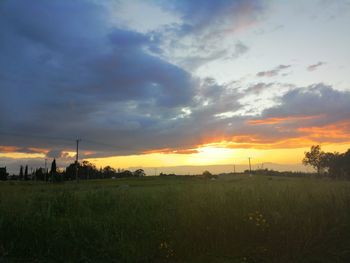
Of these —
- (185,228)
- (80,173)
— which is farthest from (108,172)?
(185,228)

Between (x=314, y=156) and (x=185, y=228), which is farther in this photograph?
(x=314, y=156)

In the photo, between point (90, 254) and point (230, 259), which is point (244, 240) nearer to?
point (230, 259)

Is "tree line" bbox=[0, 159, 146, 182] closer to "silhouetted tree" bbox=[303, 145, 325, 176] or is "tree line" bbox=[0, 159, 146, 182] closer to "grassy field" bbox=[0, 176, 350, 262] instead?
"silhouetted tree" bbox=[303, 145, 325, 176]

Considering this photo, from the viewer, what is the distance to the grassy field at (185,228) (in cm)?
744

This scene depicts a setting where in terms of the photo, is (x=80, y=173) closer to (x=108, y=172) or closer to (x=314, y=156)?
(x=108, y=172)

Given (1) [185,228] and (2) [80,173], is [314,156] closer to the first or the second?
(2) [80,173]

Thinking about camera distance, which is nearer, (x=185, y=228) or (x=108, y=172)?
(x=185, y=228)

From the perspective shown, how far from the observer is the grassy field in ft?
24.4

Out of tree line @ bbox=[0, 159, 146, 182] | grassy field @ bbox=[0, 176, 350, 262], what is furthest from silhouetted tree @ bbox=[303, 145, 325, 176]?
grassy field @ bbox=[0, 176, 350, 262]

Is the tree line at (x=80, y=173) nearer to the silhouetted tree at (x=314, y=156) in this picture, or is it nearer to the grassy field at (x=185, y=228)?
the silhouetted tree at (x=314, y=156)

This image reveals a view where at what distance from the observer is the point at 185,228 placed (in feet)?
26.9

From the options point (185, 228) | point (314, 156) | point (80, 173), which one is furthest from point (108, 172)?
point (185, 228)

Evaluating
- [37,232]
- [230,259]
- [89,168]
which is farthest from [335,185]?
[89,168]

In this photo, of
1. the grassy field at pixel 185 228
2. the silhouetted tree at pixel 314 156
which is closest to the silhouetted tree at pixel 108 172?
the silhouetted tree at pixel 314 156
